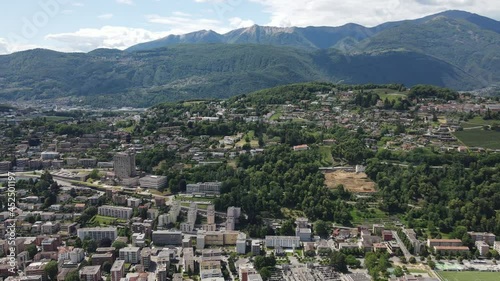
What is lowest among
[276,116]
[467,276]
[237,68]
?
[467,276]

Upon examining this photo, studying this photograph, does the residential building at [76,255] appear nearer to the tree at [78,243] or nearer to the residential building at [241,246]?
the tree at [78,243]

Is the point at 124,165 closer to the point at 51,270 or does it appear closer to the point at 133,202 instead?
the point at 133,202

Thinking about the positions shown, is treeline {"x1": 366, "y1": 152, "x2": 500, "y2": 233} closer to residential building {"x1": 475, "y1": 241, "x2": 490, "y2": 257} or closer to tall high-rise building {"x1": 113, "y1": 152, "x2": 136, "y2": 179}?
residential building {"x1": 475, "y1": 241, "x2": 490, "y2": 257}

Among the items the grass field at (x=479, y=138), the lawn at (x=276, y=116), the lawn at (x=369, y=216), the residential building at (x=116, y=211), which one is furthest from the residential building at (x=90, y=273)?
the lawn at (x=276, y=116)

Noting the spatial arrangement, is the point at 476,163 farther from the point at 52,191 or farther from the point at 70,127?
the point at 70,127

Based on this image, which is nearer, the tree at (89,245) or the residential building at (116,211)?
the tree at (89,245)

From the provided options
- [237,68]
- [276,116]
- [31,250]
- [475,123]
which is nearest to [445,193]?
[475,123]

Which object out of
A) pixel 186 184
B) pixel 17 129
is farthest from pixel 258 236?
pixel 17 129
